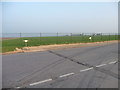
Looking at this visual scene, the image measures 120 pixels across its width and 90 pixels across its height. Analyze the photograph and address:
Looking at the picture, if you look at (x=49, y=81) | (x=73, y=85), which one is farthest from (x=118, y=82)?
(x=49, y=81)

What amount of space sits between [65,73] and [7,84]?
8.68 ft

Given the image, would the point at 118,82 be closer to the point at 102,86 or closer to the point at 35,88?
the point at 102,86

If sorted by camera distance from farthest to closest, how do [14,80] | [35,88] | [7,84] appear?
→ 1. [14,80]
2. [7,84]
3. [35,88]

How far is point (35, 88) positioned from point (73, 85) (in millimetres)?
1324

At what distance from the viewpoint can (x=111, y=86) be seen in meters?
5.84

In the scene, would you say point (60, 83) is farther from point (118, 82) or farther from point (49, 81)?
point (118, 82)

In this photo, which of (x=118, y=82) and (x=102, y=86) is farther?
(x=118, y=82)

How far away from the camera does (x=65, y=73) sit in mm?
7648

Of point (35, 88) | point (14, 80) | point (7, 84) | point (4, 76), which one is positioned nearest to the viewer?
point (35, 88)

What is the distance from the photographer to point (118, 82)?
20.8 feet

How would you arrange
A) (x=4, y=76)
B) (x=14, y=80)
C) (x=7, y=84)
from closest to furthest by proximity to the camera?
→ (x=7, y=84) → (x=14, y=80) → (x=4, y=76)

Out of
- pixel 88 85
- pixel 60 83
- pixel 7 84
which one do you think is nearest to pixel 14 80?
pixel 7 84

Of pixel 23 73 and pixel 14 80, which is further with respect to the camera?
pixel 23 73

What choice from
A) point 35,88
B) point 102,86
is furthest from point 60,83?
point 102,86
